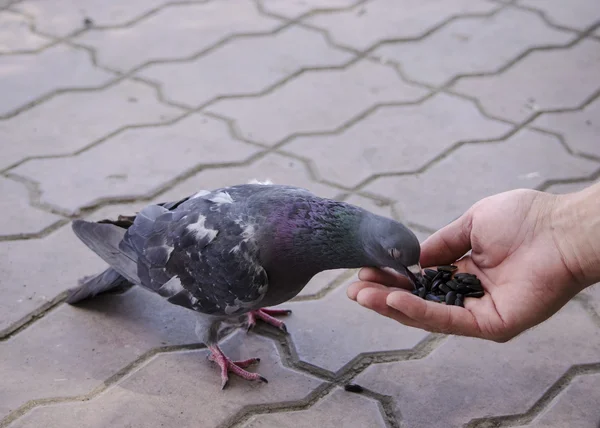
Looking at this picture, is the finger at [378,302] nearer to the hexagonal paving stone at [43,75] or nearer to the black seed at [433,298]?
the black seed at [433,298]

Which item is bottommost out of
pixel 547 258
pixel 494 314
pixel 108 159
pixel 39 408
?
pixel 39 408

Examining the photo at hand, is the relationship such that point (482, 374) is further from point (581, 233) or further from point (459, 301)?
point (581, 233)

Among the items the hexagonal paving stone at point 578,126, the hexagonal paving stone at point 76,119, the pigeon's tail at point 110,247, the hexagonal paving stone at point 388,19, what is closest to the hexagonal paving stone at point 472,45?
the hexagonal paving stone at point 388,19

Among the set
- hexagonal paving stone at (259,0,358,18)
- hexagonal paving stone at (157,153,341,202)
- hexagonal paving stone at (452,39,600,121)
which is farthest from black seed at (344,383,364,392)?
hexagonal paving stone at (259,0,358,18)

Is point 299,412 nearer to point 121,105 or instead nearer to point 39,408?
point 39,408

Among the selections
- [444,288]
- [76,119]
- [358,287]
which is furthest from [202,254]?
[76,119]

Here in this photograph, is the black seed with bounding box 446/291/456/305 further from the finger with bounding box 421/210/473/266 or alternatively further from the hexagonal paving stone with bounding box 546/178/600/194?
the hexagonal paving stone with bounding box 546/178/600/194

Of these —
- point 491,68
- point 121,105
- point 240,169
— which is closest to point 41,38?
point 121,105
